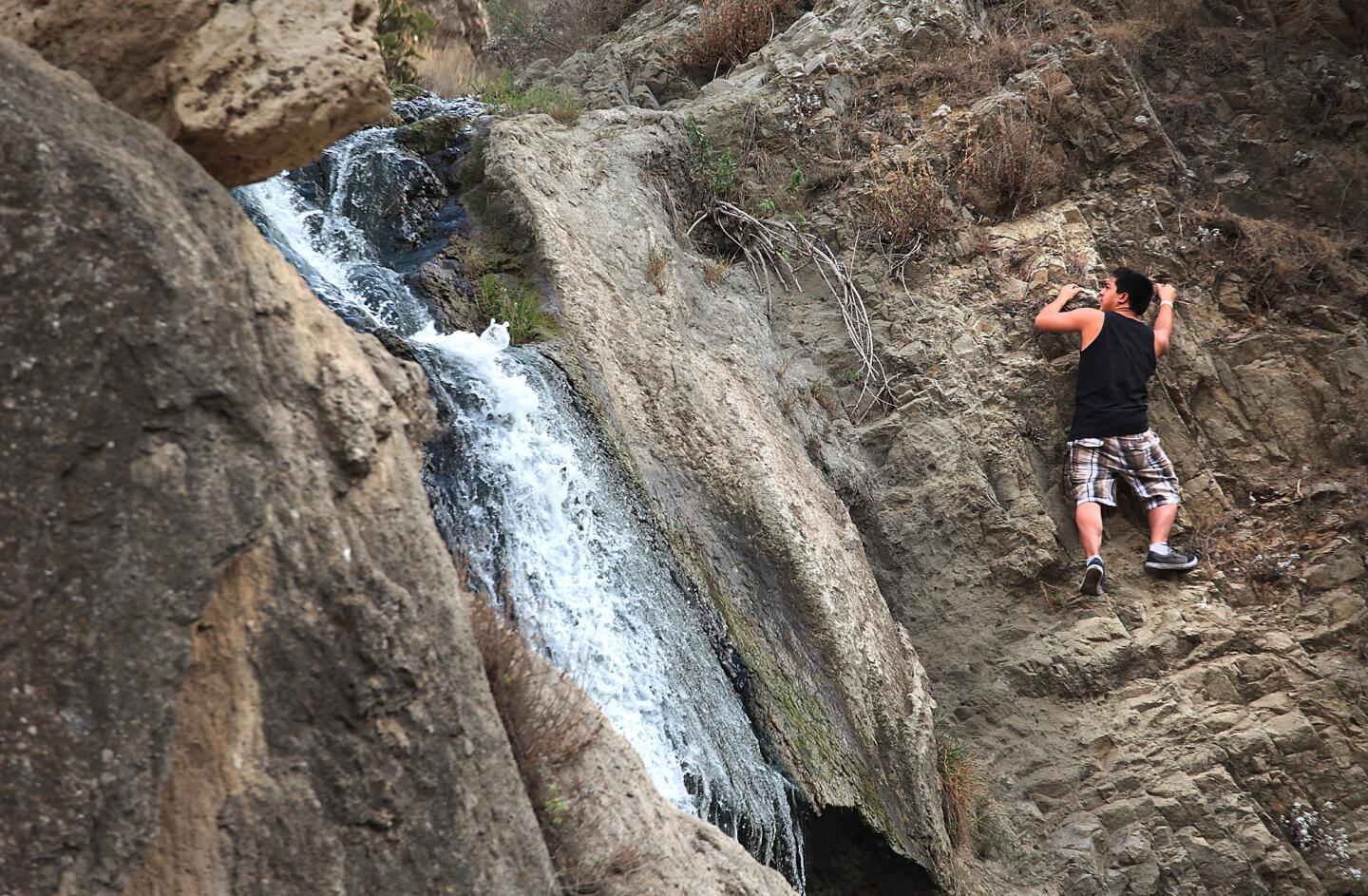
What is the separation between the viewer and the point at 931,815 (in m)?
5.61

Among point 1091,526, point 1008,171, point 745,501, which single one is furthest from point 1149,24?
point 745,501

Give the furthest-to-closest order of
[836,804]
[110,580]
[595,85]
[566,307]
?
[595,85] → [566,307] → [836,804] → [110,580]

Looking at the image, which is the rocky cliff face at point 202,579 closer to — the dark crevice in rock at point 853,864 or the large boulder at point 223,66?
the large boulder at point 223,66

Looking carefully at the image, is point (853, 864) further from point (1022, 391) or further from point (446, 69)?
point (446, 69)

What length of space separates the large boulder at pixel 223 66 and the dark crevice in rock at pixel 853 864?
12.5 feet

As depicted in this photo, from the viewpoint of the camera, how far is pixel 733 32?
1007cm

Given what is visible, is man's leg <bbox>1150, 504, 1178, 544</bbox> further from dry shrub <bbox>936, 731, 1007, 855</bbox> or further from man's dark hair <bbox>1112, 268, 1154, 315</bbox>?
dry shrub <bbox>936, 731, 1007, 855</bbox>

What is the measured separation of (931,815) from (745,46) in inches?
295

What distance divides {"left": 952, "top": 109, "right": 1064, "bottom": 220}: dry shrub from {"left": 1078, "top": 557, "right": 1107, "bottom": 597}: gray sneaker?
3.15 meters

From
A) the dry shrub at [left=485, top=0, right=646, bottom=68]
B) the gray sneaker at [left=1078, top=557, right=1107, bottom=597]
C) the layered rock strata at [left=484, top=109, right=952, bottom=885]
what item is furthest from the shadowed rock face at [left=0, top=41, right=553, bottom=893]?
the dry shrub at [left=485, top=0, right=646, bottom=68]

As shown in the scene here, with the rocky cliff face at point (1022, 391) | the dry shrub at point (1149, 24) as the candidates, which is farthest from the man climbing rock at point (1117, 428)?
the dry shrub at point (1149, 24)

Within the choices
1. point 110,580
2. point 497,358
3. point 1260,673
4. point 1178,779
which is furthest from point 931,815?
point 110,580

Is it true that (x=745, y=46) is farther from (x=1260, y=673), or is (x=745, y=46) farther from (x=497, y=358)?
(x=1260, y=673)

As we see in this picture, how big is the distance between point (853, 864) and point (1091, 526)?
9.82 feet
